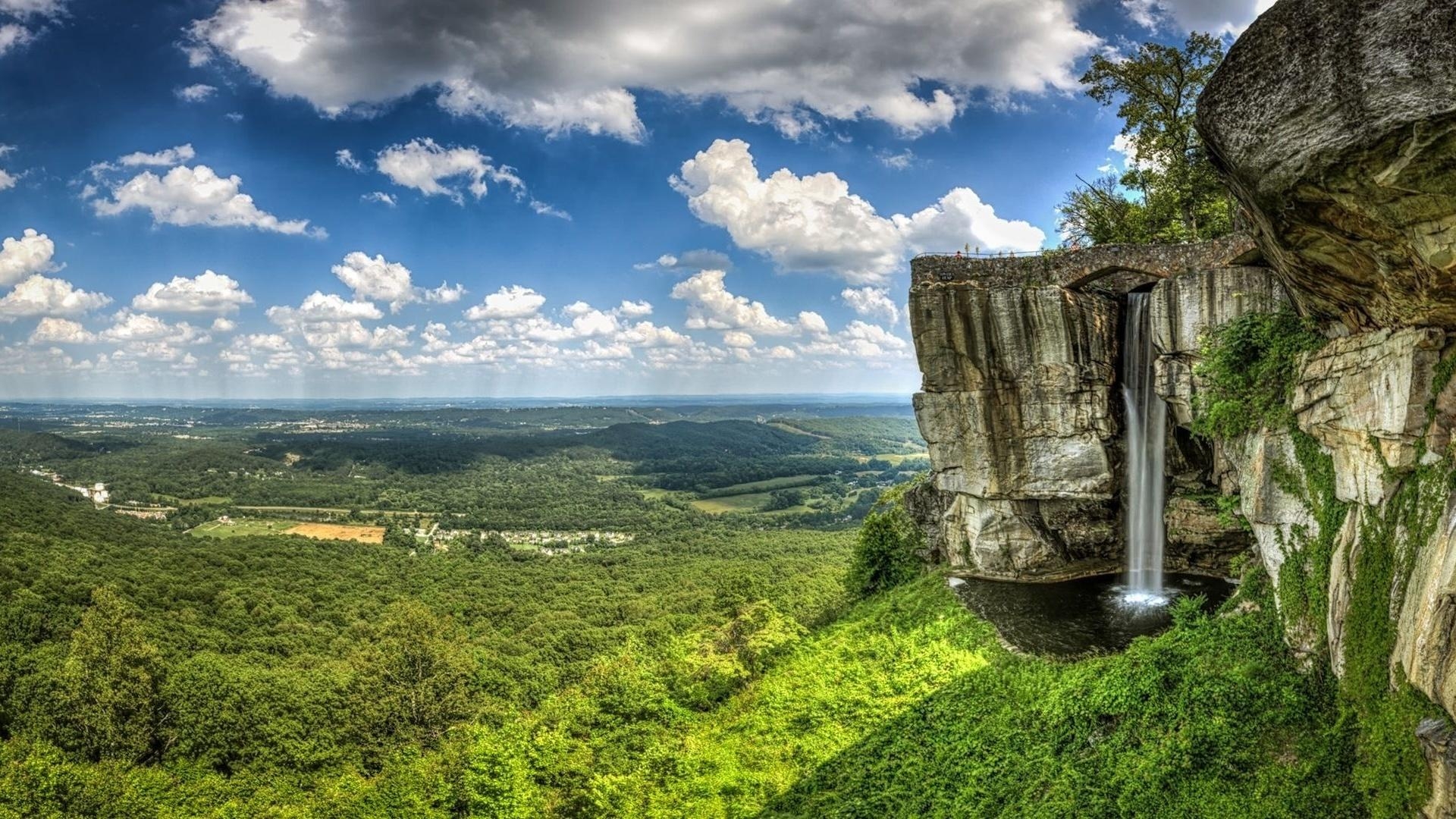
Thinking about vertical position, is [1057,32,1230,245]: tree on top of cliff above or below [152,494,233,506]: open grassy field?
above

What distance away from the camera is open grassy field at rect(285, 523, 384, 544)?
7819 cm

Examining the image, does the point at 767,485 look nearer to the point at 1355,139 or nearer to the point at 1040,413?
the point at 1040,413

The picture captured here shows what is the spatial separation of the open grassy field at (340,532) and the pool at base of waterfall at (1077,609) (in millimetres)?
74847

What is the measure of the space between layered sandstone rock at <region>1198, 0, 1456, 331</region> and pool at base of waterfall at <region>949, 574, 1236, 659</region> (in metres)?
10.2

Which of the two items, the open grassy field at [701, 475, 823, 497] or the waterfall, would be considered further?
the open grassy field at [701, 475, 823, 497]

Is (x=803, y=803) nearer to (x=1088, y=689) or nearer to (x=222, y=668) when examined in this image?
(x=1088, y=689)

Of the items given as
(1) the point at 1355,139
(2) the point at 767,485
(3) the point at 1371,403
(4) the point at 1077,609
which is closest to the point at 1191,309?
(3) the point at 1371,403

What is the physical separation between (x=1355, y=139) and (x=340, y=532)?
312 ft

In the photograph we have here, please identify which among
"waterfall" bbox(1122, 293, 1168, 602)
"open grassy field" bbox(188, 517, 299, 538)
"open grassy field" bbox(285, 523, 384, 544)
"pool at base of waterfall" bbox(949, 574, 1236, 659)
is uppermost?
"waterfall" bbox(1122, 293, 1168, 602)

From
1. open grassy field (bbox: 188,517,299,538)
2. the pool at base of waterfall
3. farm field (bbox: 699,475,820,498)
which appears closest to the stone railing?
the pool at base of waterfall

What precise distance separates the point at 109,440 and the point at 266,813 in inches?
7185

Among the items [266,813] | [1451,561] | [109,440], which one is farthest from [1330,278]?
[109,440]

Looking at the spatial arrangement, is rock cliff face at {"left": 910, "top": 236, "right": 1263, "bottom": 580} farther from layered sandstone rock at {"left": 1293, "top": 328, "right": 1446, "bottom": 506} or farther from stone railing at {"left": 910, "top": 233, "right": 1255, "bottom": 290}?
layered sandstone rock at {"left": 1293, "top": 328, "right": 1446, "bottom": 506}

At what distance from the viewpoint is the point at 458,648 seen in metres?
35.4
